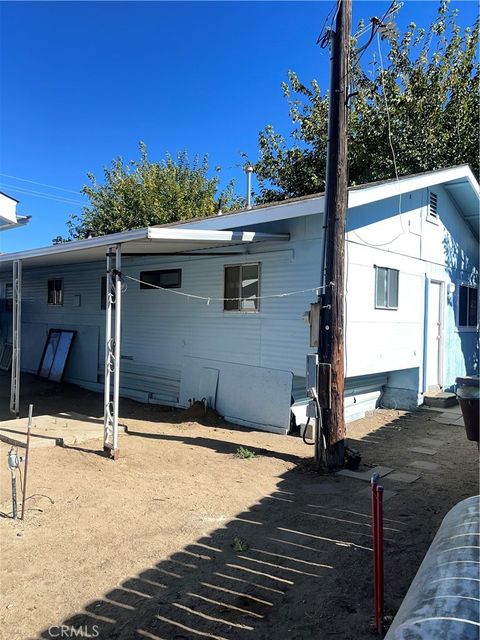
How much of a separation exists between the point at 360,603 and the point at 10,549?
267cm

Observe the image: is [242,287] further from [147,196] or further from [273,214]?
[147,196]

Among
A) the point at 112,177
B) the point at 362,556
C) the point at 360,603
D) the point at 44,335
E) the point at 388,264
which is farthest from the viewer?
the point at 112,177

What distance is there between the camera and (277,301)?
27.0ft

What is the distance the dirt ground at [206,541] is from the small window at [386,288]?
285 centimetres

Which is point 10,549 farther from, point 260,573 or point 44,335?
point 44,335

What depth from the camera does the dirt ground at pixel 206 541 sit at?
9.66ft

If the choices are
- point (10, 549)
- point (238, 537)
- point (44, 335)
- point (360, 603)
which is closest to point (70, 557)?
point (10, 549)

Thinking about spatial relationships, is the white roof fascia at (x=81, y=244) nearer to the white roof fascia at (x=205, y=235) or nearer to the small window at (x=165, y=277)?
the white roof fascia at (x=205, y=235)

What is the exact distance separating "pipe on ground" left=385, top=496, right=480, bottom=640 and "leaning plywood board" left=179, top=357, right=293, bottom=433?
518 cm

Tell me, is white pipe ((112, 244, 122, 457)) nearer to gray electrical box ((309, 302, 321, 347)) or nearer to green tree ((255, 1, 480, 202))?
gray electrical box ((309, 302, 321, 347))

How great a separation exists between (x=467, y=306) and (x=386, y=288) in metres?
4.80

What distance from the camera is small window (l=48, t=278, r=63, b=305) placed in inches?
531

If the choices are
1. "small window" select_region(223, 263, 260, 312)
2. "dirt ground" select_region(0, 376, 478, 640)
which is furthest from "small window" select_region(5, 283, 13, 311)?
"dirt ground" select_region(0, 376, 478, 640)

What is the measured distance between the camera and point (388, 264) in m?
8.92
